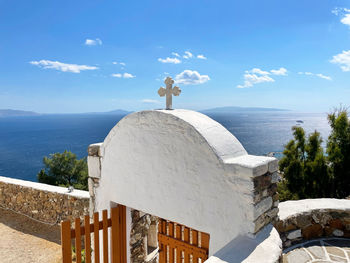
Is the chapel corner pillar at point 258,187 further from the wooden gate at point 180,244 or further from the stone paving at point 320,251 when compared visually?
the stone paving at point 320,251

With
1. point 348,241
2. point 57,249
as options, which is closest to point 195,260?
point 348,241

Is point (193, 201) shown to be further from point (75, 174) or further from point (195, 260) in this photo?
point (75, 174)

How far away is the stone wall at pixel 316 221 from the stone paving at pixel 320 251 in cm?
9

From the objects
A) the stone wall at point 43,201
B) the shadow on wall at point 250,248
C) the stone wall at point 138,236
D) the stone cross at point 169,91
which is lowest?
the stone wall at point 43,201

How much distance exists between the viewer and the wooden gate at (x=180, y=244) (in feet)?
9.86

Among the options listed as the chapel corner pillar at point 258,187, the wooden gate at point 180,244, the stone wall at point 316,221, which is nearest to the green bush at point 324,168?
the stone wall at point 316,221

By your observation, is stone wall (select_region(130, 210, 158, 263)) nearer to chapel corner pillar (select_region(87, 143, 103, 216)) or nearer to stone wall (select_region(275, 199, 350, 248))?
chapel corner pillar (select_region(87, 143, 103, 216))

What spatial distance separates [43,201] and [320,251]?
24.2 feet

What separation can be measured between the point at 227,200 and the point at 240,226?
26cm

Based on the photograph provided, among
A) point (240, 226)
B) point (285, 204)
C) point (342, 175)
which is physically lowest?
point (342, 175)

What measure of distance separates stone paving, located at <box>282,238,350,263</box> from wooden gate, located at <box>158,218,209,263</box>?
1065 millimetres

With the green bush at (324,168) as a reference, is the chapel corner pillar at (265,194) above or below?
above

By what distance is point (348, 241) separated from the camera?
3.54 metres

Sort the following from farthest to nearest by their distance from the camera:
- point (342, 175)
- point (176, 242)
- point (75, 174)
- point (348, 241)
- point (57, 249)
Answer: point (75, 174) < point (342, 175) < point (57, 249) < point (348, 241) < point (176, 242)
